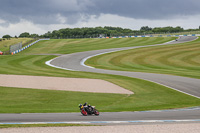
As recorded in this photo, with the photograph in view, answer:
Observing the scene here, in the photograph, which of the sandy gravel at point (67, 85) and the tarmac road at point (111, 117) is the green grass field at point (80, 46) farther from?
the tarmac road at point (111, 117)

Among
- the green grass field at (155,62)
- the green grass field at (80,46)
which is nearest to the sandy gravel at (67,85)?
the green grass field at (155,62)

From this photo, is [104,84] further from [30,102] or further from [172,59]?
[172,59]

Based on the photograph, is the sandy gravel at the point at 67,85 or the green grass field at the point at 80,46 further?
the green grass field at the point at 80,46

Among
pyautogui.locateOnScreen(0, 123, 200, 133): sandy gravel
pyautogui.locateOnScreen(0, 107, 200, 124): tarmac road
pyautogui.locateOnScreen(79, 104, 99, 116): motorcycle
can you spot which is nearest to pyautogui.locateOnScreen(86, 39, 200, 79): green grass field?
pyautogui.locateOnScreen(0, 107, 200, 124): tarmac road

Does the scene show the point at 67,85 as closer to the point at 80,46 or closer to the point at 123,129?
the point at 123,129

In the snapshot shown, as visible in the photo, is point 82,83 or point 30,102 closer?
point 30,102

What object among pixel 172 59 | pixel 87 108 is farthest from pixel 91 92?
pixel 172 59

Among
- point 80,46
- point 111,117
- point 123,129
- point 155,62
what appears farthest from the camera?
point 80,46

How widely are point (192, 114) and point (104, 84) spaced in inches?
542

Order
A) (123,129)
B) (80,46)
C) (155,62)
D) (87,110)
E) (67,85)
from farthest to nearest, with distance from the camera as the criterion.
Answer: (80,46), (155,62), (67,85), (87,110), (123,129)

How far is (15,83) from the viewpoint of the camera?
28.1m

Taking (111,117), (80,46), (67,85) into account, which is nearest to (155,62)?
(67,85)

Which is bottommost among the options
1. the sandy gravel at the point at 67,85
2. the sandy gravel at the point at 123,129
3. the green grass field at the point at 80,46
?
the green grass field at the point at 80,46

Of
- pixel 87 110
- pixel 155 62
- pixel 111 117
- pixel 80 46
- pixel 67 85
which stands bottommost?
pixel 155 62
